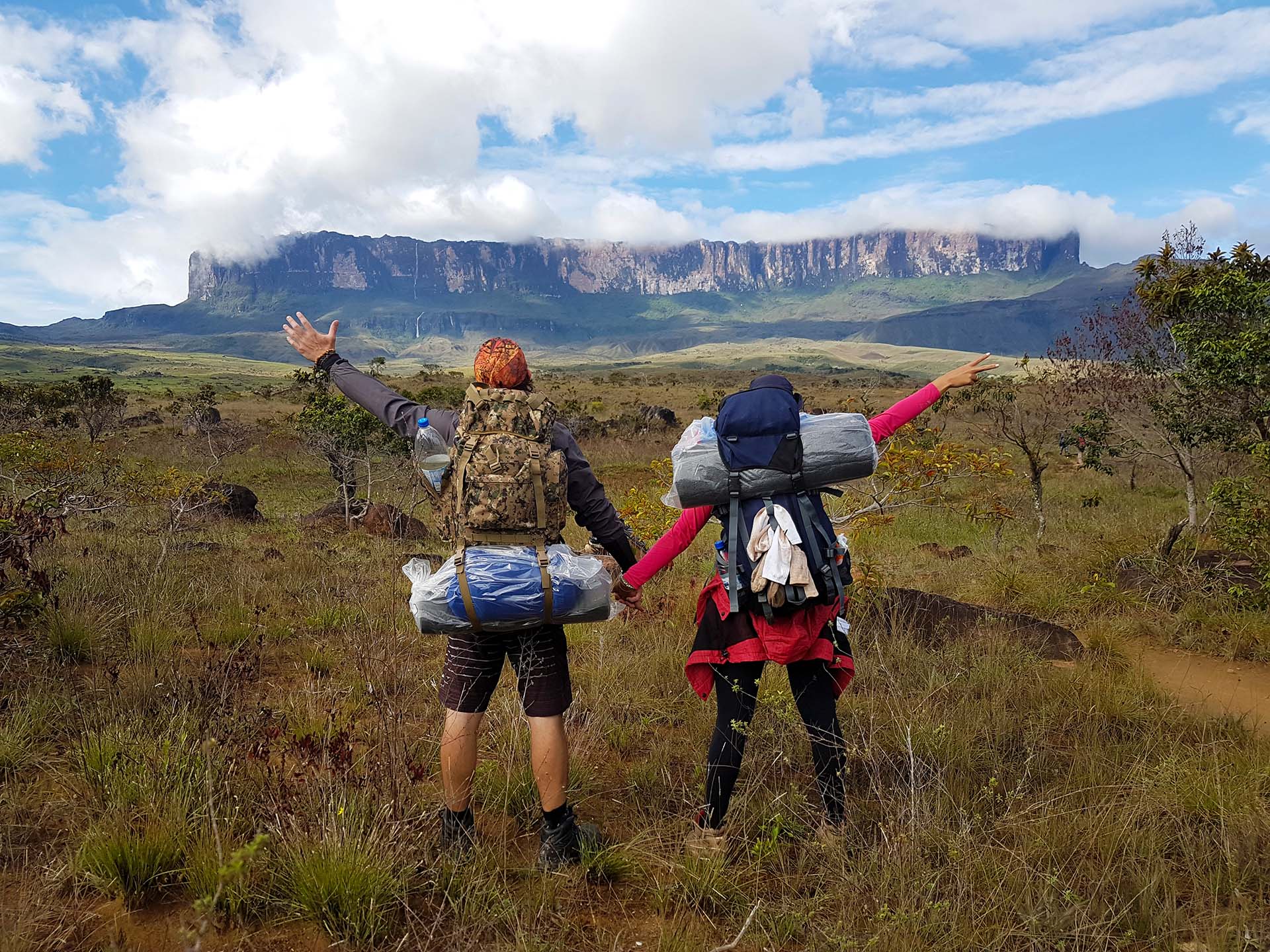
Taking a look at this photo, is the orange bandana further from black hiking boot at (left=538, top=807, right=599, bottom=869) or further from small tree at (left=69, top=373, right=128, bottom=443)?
small tree at (left=69, top=373, right=128, bottom=443)

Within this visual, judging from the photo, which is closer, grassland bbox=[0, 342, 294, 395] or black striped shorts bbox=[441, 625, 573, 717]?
black striped shorts bbox=[441, 625, 573, 717]

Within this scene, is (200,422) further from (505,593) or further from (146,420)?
(505,593)

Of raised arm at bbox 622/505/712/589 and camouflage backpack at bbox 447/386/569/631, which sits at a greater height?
camouflage backpack at bbox 447/386/569/631

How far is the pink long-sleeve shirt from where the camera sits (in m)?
3.05

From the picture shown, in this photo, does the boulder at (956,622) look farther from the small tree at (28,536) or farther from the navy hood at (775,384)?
the small tree at (28,536)

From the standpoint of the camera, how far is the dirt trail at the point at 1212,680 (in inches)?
184

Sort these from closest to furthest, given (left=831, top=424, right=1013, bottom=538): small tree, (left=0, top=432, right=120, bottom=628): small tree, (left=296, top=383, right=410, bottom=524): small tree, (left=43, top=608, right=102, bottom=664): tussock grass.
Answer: (left=0, top=432, right=120, bottom=628): small tree < (left=43, top=608, right=102, bottom=664): tussock grass < (left=831, top=424, right=1013, bottom=538): small tree < (left=296, top=383, right=410, bottom=524): small tree

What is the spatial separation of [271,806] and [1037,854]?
2879 mm

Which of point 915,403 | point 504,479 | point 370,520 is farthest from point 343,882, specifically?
point 370,520

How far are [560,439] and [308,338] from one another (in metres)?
1.30

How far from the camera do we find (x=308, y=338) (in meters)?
3.36

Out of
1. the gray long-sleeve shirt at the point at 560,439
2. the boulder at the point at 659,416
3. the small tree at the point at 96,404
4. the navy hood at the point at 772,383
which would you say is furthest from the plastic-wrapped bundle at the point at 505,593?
the boulder at the point at 659,416

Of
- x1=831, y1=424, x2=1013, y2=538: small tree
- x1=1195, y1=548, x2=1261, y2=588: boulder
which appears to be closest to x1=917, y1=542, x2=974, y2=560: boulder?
x1=831, y1=424, x2=1013, y2=538: small tree

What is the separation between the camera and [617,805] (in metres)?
3.54
